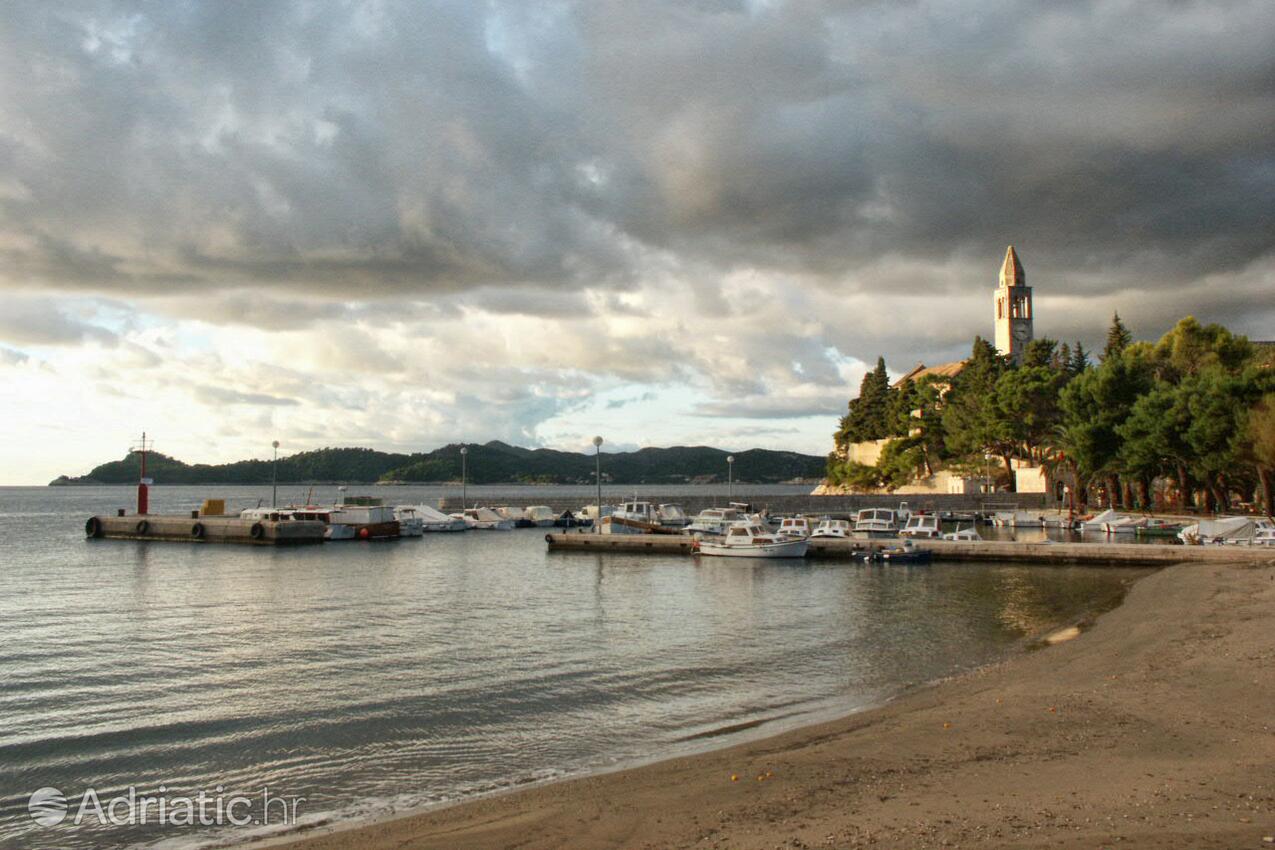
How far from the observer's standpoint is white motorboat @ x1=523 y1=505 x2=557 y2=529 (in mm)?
92125

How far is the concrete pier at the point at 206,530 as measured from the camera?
70062 millimetres

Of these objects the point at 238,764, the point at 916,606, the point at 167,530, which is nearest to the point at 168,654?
the point at 238,764

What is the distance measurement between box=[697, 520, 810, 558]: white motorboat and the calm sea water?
7.03 m

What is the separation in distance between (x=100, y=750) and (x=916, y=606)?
27.3m

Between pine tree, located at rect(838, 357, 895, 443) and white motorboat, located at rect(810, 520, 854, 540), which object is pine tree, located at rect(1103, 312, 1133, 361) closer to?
pine tree, located at rect(838, 357, 895, 443)

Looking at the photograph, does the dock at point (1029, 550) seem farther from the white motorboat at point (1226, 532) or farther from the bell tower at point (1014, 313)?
the bell tower at point (1014, 313)

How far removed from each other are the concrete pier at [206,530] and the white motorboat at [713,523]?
100 ft

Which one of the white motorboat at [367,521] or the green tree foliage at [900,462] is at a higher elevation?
the green tree foliage at [900,462]

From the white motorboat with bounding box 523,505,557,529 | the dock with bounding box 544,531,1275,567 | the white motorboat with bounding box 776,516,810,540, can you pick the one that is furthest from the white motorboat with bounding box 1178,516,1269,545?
the white motorboat with bounding box 523,505,557,529

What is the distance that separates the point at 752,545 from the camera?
55250 millimetres

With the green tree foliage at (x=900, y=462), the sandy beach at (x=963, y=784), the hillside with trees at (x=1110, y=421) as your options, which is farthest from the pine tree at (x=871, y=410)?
the sandy beach at (x=963, y=784)

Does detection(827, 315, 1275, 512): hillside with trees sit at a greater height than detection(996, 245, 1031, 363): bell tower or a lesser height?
lesser

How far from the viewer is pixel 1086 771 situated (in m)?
12.1

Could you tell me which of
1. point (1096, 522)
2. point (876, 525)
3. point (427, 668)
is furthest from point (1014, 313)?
point (427, 668)
